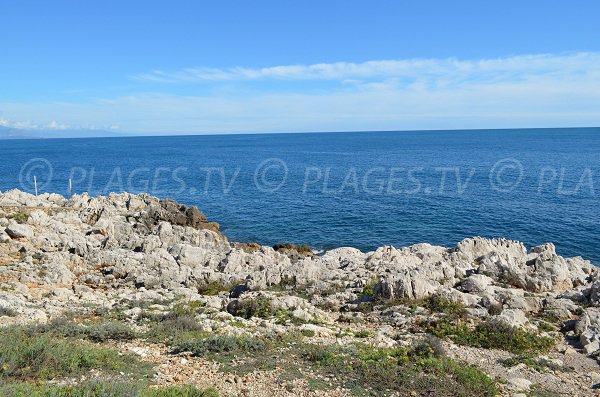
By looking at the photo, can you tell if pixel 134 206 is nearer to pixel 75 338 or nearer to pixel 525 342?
pixel 75 338

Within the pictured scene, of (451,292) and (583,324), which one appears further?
(451,292)

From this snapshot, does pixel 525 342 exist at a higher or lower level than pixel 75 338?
lower

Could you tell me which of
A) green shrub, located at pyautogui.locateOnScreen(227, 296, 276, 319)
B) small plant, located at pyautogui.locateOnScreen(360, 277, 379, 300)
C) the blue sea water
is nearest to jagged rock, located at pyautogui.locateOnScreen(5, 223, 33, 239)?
green shrub, located at pyautogui.locateOnScreen(227, 296, 276, 319)

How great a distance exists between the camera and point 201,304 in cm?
2188

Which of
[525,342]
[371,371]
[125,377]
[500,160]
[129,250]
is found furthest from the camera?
[500,160]

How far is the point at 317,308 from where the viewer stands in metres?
22.2

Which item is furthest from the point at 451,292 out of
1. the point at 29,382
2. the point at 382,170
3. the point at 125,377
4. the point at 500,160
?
the point at 500,160

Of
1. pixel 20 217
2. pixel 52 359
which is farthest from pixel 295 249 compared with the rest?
pixel 52 359

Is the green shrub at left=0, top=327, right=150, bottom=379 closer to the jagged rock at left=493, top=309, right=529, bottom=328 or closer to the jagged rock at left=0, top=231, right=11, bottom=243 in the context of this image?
the jagged rock at left=493, top=309, right=529, bottom=328

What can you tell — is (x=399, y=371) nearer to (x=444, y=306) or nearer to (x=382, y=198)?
(x=444, y=306)

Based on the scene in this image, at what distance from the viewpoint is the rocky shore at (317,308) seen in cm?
1466

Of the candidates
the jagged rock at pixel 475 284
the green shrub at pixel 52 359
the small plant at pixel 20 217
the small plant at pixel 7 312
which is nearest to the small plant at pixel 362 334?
the jagged rock at pixel 475 284

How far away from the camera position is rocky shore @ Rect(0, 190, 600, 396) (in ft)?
48.1

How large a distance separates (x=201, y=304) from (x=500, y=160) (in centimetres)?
11951
